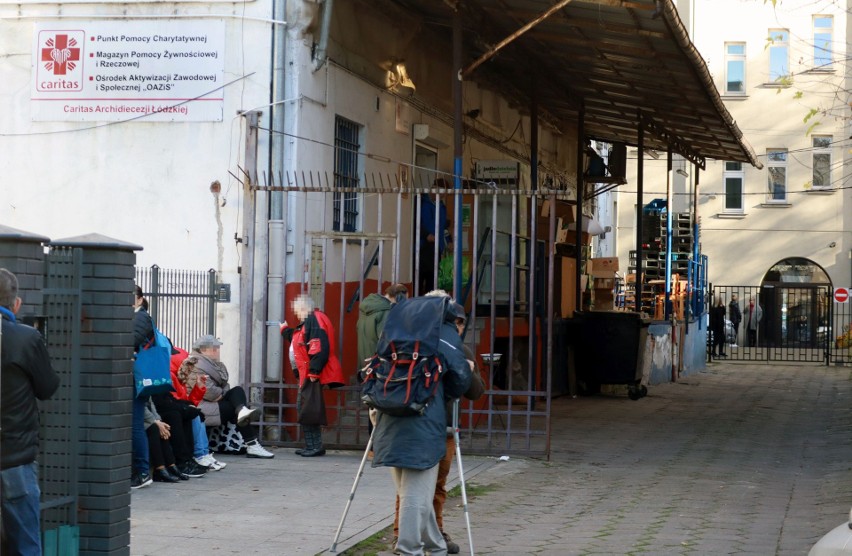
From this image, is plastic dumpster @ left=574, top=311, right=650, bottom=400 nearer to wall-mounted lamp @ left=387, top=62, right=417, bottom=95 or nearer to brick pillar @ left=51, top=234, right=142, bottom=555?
wall-mounted lamp @ left=387, top=62, right=417, bottom=95

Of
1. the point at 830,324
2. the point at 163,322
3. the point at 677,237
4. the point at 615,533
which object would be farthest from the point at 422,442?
the point at 830,324

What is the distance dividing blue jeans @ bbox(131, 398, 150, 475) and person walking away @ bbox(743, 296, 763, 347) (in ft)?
106

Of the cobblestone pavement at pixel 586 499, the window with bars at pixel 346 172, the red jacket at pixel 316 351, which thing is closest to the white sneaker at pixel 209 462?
the cobblestone pavement at pixel 586 499

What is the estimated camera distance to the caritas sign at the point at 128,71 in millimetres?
14227

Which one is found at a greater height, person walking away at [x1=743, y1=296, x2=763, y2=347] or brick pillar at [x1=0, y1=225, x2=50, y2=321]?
brick pillar at [x1=0, y1=225, x2=50, y2=321]

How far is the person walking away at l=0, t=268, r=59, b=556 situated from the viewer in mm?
5844

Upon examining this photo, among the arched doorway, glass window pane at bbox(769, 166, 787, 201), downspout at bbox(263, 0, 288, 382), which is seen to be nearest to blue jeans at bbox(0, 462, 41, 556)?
downspout at bbox(263, 0, 288, 382)

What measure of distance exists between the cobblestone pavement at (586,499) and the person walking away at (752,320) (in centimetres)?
2346

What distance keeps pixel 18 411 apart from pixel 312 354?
22.6 ft

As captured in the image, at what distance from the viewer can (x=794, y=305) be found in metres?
41.8

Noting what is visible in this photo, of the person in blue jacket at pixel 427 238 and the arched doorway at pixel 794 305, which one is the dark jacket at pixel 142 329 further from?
the arched doorway at pixel 794 305

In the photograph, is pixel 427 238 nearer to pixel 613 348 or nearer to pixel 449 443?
pixel 613 348

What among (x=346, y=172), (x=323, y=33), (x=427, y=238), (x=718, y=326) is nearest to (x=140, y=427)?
(x=323, y=33)

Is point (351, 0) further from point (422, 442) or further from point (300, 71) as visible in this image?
point (422, 442)
